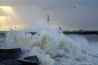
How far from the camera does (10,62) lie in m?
14.9

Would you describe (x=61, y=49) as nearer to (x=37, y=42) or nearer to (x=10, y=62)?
(x=37, y=42)

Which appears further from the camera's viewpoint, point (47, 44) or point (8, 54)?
point (47, 44)

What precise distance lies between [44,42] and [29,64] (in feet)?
34.9

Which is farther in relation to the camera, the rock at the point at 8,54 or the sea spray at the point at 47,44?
the sea spray at the point at 47,44

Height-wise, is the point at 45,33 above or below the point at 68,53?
above

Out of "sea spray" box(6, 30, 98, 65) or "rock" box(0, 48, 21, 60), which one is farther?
"sea spray" box(6, 30, 98, 65)

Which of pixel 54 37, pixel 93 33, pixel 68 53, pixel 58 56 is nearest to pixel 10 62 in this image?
pixel 58 56

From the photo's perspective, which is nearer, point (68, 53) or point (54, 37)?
point (68, 53)

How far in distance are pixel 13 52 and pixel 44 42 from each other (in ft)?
22.6

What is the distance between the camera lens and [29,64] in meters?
14.9

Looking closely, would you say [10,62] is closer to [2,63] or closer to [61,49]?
[2,63]

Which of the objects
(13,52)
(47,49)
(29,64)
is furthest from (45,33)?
(29,64)

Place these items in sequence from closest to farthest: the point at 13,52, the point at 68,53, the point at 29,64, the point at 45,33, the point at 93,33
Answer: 1. the point at 29,64
2. the point at 13,52
3. the point at 68,53
4. the point at 45,33
5. the point at 93,33

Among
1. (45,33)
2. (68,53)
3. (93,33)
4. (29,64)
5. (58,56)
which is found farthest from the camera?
(93,33)
